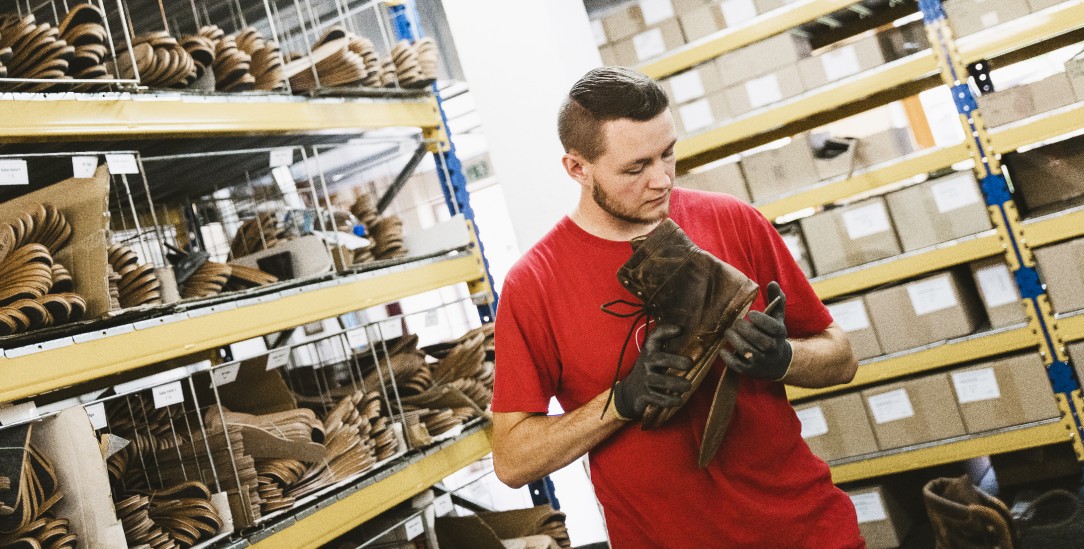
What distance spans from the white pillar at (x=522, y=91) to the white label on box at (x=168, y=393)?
1.43m

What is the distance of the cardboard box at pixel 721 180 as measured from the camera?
4082mm

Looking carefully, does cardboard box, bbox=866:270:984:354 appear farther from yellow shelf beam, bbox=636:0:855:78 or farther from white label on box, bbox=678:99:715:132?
yellow shelf beam, bbox=636:0:855:78

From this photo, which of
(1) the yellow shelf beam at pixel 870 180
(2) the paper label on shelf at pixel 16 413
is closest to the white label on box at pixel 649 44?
(1) the yellow shelf beam at pixel 870 180

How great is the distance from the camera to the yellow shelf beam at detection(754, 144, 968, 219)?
3744mm

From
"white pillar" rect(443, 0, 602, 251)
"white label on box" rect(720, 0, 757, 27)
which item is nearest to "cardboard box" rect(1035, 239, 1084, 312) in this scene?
"white label on box" rect(720, 0, 757, 27)

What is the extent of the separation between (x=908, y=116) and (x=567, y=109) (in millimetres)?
6852

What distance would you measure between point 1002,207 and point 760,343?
2703 millimetres

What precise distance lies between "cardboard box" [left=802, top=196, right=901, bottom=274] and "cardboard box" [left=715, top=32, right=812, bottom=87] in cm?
71

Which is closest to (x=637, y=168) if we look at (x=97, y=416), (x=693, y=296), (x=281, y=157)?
(x=693, y=296)

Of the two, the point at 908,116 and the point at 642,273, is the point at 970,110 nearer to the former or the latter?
the point at 642,273

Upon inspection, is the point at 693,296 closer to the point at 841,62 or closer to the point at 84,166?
the point at 84,166

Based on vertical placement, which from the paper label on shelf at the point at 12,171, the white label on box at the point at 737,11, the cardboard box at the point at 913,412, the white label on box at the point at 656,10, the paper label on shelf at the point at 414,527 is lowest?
the cardboard box at the point at 913,412

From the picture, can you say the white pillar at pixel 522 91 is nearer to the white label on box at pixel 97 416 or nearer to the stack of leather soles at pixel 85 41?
the stack of leather soles at pixel 85 41

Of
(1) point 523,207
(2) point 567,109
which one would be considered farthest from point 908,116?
(2) point 567,109
